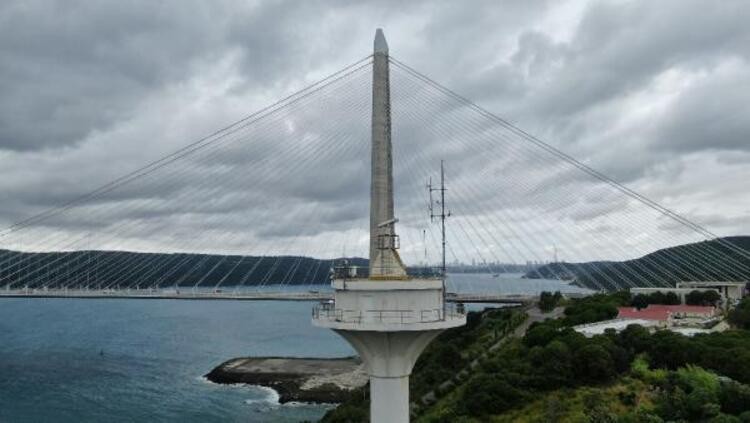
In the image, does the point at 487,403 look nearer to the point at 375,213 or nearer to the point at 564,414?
the point at 564,414

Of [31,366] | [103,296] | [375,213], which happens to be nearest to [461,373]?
[375,213]

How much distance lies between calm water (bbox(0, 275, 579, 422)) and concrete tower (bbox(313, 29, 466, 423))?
Answer: 1329 inches

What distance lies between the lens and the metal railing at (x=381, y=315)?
1459 cm

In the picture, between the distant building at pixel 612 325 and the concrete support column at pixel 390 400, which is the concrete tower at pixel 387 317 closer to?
the concrete support column at pixel 390 400

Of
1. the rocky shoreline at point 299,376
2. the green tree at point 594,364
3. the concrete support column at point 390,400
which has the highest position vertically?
the concrete support column at point 390,400

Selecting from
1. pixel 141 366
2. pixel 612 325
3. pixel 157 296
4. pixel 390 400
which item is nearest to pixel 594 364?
pixel 612 325

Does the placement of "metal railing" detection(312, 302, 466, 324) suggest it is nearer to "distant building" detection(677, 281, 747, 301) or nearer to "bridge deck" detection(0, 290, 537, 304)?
"distant building" detection(677, 281, 747, 301)

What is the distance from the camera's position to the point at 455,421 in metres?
25.8

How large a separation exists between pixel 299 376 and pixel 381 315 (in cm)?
4850

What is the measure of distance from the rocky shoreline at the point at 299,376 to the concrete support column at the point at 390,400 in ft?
125

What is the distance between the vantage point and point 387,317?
14.6 metres

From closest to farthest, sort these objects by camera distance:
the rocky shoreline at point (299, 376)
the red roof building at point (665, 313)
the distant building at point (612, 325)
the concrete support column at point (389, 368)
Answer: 1. the concrete support column at point (389, 368)
2. the distant building at point (612, 325)
3. the red roof building at point (665, 313)
4. the rocky shoreline at point (299, 376)

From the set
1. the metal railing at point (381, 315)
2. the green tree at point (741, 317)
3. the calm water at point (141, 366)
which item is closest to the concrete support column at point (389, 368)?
the metal railing at point (381, 315)

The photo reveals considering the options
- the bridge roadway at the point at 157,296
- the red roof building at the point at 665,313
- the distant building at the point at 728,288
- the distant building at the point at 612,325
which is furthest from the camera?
the bridge roadway at the point at 157,296
